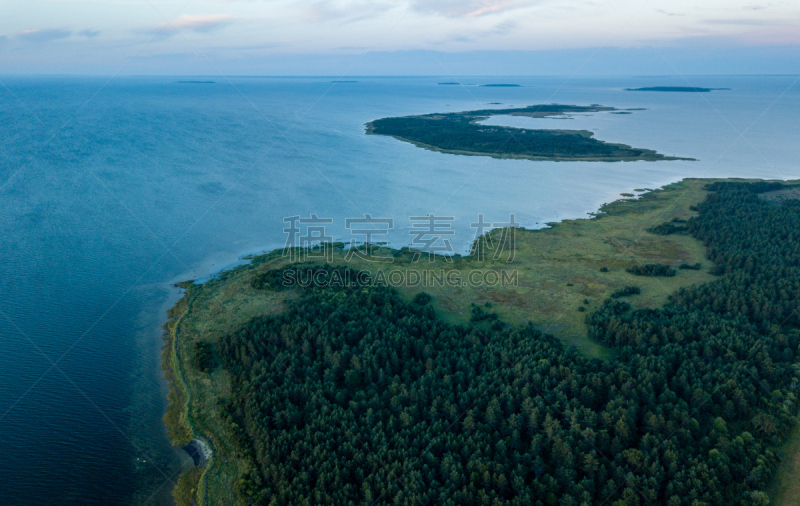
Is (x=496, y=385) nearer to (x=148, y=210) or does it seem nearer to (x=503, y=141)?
(x=148, y=210)

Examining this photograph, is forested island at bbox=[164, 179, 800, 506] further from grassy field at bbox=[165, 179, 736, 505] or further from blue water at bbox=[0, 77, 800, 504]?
blue water at bbox=[0, 77, 800, 504]

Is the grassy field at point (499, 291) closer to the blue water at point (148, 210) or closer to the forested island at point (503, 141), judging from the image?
the blue water at point (148, 210)

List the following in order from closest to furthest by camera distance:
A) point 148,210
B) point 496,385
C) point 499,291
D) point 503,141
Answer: point 496,385 < point 499,291 < point 148,210 < point 503,141

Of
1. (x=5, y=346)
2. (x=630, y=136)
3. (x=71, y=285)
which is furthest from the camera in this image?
(x=630, y=136)

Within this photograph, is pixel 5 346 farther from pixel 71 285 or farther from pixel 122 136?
pixel 122 136

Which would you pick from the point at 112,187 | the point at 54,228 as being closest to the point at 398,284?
the point at 54,228

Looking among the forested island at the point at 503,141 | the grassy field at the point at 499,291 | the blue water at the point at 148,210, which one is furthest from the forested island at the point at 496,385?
the forested island at the point at 503,141

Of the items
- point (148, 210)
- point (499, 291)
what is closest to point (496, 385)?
point (499, 291)
